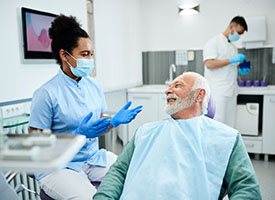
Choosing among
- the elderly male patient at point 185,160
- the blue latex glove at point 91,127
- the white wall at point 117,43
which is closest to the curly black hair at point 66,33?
the blue latex glove at point 91,127

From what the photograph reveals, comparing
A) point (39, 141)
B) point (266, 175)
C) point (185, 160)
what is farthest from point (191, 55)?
point (39, 141)

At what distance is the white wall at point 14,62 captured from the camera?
6.22 feet

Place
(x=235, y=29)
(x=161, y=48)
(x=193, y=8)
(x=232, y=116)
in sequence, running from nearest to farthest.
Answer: (x=235, y=29) < (x=232, y=116) < (x=193, y=8) < (x=161, y=48)

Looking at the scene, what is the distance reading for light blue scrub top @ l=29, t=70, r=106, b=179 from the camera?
149cm

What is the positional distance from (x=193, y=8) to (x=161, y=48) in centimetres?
69

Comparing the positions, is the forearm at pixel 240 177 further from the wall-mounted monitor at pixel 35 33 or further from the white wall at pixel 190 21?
the white wall at pixel 190 21

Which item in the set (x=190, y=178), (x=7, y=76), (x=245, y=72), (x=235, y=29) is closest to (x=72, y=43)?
(x=7, y=76)

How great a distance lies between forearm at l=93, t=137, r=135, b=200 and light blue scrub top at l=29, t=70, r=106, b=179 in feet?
0.82

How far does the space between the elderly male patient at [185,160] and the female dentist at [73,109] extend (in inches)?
8.0

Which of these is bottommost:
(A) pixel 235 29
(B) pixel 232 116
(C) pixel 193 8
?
(B) pixel 232 116

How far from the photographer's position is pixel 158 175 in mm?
1218

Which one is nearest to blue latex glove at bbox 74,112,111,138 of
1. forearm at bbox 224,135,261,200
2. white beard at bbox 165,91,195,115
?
white beard at bbox 165,91,195,115

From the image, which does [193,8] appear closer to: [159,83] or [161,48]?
[161,48]

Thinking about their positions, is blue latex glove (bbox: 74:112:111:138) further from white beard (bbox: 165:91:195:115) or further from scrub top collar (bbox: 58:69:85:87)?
white beard (bbox: 165:91:195:115)
